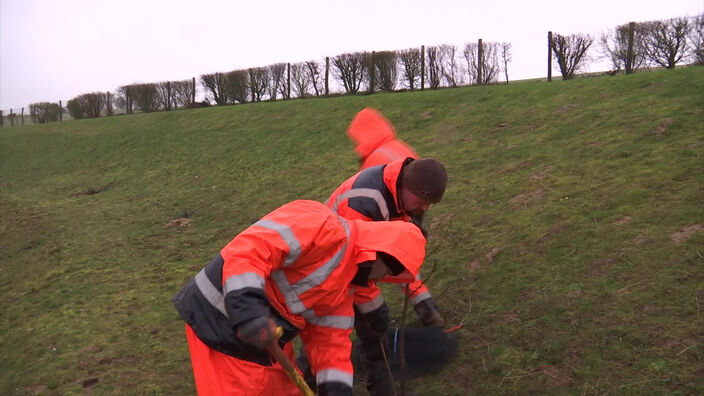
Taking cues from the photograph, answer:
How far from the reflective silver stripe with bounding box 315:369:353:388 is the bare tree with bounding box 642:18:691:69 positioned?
571 inches

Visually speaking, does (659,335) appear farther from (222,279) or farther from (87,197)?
(87,197)

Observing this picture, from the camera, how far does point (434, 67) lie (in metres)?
19.1

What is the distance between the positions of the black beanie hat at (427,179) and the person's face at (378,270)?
0.68 metres

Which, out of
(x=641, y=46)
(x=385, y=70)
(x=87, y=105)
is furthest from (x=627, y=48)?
(x=87, y=105)

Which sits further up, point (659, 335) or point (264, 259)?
point (264, 259)

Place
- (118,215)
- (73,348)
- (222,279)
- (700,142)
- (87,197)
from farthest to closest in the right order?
(87,197), (118,215), (700,142), (73,348), (222,279)

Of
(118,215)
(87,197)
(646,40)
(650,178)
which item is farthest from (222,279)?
(646,40)

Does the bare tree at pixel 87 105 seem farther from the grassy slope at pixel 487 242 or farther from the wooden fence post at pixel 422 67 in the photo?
the wooden fence post at pixel 422 67

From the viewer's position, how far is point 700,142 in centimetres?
613

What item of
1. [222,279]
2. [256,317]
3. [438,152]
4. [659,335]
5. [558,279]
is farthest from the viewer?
[438,152]

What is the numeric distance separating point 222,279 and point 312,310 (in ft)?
1.39

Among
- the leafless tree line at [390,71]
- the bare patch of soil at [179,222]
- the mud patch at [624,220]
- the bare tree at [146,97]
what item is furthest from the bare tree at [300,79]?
the mud patch at [624,220]

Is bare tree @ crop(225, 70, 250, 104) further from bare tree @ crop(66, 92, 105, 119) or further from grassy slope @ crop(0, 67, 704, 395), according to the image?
grassy slope @ crop(0, 67, 704, 395)

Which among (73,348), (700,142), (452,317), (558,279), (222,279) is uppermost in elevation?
(700,142)
